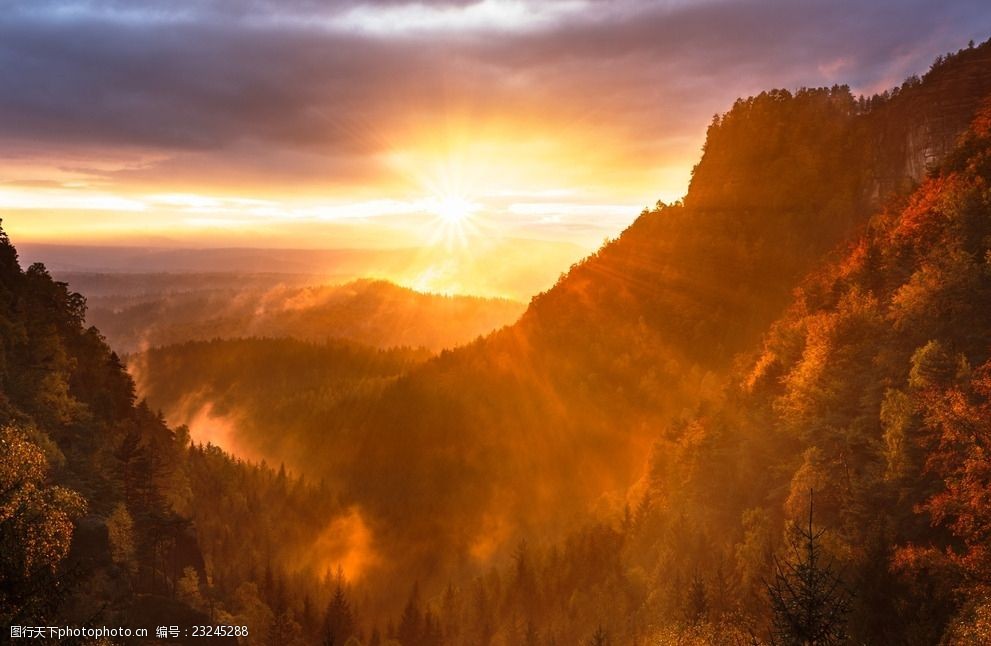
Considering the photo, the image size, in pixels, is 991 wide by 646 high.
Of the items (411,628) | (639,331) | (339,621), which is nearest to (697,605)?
(411,628)

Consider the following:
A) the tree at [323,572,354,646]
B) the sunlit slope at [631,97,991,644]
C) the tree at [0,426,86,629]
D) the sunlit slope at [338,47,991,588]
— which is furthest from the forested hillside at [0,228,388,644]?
the sunlit slope at [338,47,991,588]

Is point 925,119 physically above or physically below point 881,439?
above

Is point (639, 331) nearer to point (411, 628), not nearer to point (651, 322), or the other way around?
point (651, 322)

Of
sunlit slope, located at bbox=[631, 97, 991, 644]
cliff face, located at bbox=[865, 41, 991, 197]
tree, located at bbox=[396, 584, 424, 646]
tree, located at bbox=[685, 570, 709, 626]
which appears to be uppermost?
cliff face, located at bbox=[865, 41, 991, 197]

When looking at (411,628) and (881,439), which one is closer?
(881,439)

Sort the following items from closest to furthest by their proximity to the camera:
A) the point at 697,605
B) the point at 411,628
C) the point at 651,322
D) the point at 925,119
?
the point at 697,605, the point at 411,628, the point at 925,119, the point at 651,322

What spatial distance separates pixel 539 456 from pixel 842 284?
81.2 metres

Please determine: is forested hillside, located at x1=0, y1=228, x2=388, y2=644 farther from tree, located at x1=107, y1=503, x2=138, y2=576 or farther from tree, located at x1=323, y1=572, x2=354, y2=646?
tree, located at x1=323, y1=572, x2=354, y2=646

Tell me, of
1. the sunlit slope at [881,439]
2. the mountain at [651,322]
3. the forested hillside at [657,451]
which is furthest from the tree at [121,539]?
the mountain at [651,322]

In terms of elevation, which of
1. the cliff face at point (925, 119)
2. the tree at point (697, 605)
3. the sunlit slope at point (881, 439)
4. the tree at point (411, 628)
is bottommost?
the tree at point (411, 628)

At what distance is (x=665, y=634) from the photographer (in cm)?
5222

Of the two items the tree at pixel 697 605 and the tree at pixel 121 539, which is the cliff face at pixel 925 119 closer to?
the tree at pixel 697 605

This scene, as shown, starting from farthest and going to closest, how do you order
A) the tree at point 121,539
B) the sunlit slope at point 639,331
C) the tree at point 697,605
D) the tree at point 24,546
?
the sunlit slope at point 639,331, the tree at point 121,539, the tree at point 697,605, the tree at point 24,546

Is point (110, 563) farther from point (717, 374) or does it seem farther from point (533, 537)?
point (717, 374)
